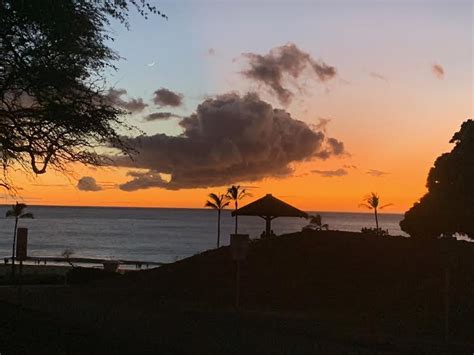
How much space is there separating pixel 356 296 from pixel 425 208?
10.0m

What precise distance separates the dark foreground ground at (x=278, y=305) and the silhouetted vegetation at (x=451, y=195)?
2.40 metres

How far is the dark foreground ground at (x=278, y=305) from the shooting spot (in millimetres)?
13672

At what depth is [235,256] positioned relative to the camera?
53.8ft

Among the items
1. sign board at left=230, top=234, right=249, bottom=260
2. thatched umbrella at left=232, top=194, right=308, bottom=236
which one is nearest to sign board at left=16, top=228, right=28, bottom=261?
sign board at left=230, top=234, right=249, bottom=260

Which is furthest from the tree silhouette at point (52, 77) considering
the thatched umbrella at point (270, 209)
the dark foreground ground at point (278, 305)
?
the thatched umbrella at point (270, 209)

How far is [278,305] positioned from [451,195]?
11154 mm

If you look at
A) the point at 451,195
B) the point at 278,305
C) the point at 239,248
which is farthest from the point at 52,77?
the point at 451,195

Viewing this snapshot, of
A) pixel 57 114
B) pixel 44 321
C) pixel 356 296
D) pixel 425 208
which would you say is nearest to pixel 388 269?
pixel 356 296

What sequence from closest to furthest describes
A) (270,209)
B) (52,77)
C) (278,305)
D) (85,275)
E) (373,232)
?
(52,77), (278,305), (270,209), (373,232), (85,275)

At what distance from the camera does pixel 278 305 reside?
23.7 meters

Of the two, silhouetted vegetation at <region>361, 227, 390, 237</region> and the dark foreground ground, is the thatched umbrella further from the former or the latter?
silhouetted vegetation at <region>361, 227, 390, 237</region>

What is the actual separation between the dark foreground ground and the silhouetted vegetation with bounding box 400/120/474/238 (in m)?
2.40

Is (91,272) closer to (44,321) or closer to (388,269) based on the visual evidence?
(388,269)

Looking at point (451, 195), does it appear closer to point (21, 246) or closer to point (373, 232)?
point (373, 232)
